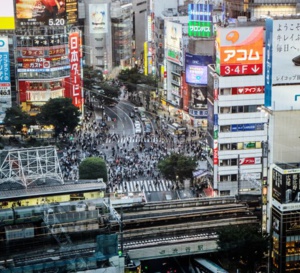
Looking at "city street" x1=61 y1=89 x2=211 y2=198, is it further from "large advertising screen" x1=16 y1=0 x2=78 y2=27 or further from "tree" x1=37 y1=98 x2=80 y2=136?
"large advertising screen" x1=16 y1=0 x2=78 y2=27

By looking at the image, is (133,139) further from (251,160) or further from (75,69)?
(251,160)

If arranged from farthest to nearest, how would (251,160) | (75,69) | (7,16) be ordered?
(75,69), (7,16), (251,160)

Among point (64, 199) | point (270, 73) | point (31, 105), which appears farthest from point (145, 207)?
point (31, 105)

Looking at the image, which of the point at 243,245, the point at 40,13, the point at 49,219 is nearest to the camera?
the point at 49,219

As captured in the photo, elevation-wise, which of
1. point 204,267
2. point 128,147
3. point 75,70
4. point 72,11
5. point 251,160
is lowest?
point 128,147

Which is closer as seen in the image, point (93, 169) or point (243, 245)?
point (243, 245)

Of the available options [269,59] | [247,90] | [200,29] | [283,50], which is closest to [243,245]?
[269,59]

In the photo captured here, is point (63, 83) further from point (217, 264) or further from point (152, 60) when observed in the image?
point (217, 264)

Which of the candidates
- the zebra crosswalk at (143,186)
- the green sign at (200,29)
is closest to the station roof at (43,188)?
the zebra crosswalk at (143,186)

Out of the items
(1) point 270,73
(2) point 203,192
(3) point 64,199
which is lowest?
(2) point 203,192
